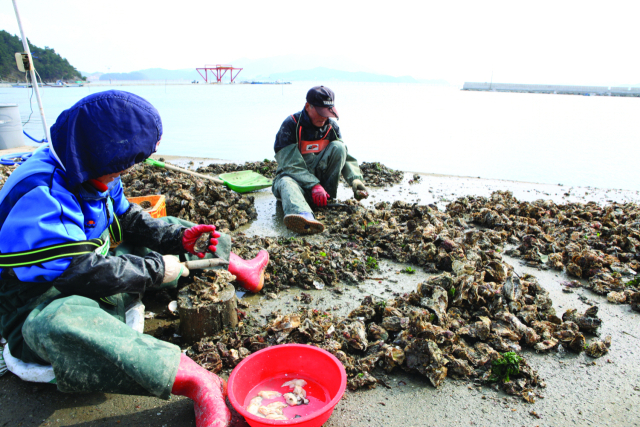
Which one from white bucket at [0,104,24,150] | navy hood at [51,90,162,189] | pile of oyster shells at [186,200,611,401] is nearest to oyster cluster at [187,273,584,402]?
pile of oyster shells at [186,200,611,401]

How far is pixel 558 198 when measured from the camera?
6.07 metres

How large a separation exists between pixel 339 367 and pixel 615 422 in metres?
1.38

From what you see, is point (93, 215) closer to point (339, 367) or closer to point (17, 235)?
point (17, 235)

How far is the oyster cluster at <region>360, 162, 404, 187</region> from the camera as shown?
21.2 ft

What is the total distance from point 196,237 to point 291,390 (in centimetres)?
124

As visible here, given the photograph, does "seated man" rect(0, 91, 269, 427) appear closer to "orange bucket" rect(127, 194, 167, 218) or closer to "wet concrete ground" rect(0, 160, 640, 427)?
"wet concrete ground" rect(0, 160, 640, 427)

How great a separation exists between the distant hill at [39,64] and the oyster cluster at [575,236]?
46138 millimetres

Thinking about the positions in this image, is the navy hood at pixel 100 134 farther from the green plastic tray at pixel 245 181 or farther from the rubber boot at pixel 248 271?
the green plastic tray at pixel 245 181

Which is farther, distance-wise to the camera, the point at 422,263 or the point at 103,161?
the point at 422,263

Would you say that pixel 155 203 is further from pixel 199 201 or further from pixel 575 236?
pixel 575 236

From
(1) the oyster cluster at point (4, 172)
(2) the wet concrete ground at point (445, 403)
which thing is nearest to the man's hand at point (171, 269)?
(2) the wet concrete ground at point (445, 403)

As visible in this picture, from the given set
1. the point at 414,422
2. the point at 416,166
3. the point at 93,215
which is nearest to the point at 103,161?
the point at 93,215

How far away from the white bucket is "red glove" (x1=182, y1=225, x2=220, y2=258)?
831cm

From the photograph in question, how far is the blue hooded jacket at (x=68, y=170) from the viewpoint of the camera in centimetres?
172
